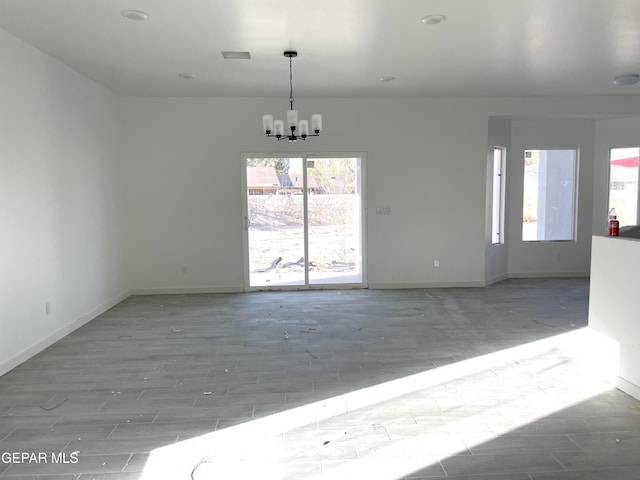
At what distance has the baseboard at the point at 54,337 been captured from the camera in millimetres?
3963

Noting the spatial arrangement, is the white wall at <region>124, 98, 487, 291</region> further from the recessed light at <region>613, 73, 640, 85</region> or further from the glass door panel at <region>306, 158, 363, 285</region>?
the recessed light at <region>613, 73, 640, 85</region>

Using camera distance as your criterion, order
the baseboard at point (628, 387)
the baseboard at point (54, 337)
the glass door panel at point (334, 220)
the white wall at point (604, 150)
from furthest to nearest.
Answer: the white wall at point (604, 150) < the glass door panel at point (334, 220) < the baseboard at point (54, 337) < the baseboard at point (628, 387)

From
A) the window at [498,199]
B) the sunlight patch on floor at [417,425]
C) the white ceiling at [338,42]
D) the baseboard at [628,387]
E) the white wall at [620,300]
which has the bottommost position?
the sunlight patch on floor at [417,425]

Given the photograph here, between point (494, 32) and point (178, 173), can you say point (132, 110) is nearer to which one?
point (178, 173)

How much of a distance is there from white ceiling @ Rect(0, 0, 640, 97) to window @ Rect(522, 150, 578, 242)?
185 centimetres

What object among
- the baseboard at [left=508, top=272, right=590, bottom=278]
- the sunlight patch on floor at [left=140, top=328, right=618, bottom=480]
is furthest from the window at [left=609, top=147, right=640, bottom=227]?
the sunlight patch on floor at [left=140, top=328, right=618, bottom=480]

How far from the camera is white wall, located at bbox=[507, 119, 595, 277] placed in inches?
309

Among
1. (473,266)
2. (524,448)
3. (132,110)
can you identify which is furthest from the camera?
(473,266)

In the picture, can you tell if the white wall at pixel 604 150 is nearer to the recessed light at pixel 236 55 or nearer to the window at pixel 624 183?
the window at pixel 624 183

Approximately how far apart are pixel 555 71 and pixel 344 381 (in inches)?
175

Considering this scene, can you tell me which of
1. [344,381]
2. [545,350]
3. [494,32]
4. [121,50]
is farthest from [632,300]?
[121,50]

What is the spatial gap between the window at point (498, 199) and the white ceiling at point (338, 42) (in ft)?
5.14

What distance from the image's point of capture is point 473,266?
7.32m

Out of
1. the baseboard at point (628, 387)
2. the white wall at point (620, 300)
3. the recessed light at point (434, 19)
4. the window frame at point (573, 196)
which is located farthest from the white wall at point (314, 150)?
the baseboard at point (628, 387)
